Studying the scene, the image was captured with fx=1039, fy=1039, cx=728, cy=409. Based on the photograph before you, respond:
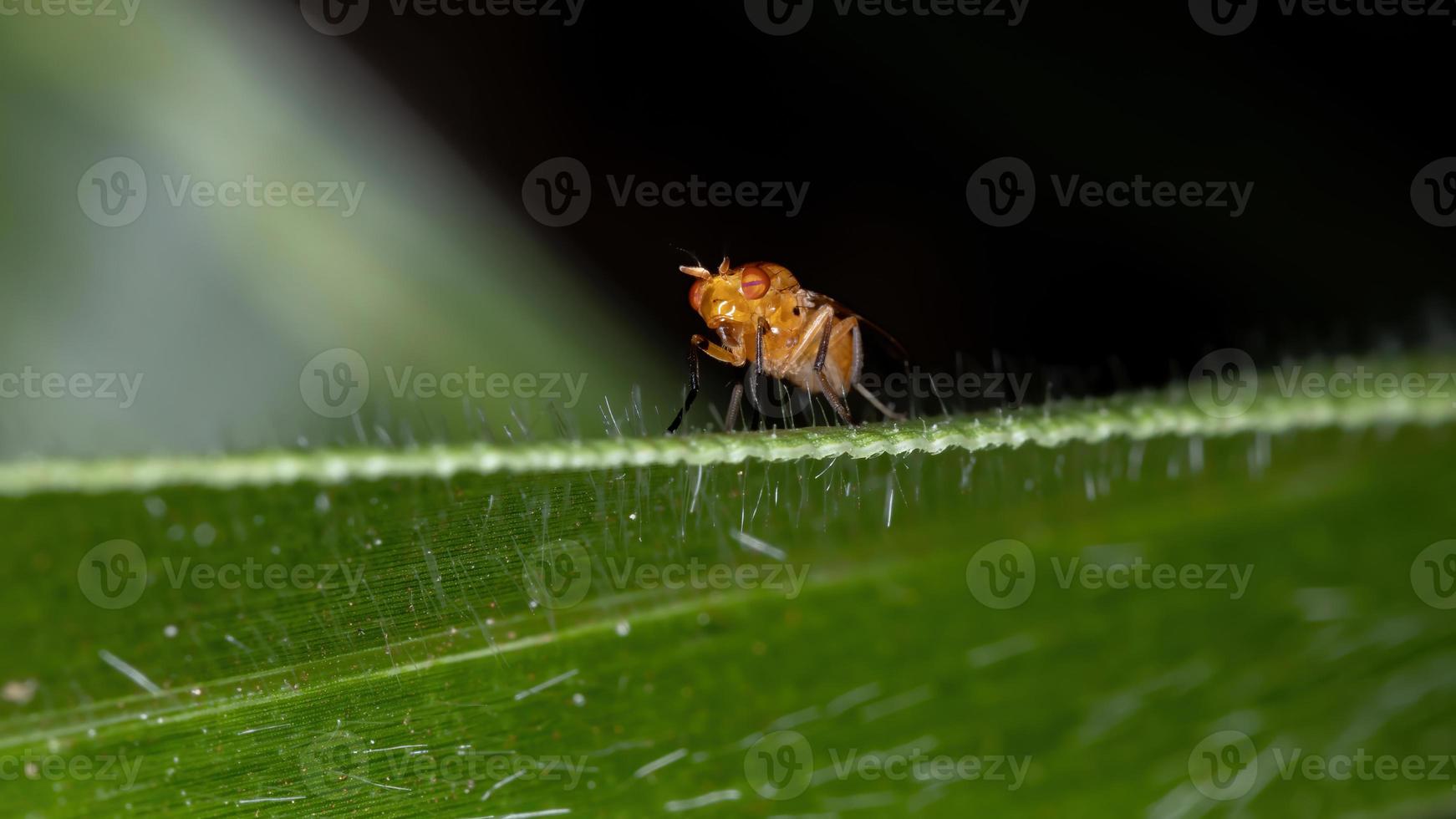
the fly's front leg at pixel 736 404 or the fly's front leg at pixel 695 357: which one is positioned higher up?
the fly's front leg at pixel 695 357

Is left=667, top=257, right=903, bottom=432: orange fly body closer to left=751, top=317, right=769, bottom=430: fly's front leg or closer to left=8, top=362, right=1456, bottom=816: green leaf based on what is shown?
left=751, top=317, right=769, bottom=430: fly's front leg

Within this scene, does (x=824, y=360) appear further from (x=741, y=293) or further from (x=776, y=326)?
(x=741, y=293)

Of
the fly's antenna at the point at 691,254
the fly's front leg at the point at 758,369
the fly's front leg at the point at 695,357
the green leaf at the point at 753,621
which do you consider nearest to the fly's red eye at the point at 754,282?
the fly's front leg at the point at 758,369

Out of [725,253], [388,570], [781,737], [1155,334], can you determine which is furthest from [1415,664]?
[725,253]

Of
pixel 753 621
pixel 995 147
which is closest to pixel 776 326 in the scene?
pixel 995 147

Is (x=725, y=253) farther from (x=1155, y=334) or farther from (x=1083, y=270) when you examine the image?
(x=1155, y=334)

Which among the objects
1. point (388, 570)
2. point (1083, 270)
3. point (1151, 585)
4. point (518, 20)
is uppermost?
point (518, 20)

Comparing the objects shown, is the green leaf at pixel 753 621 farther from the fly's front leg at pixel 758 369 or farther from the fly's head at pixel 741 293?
the fly's head at pixel 741 293
